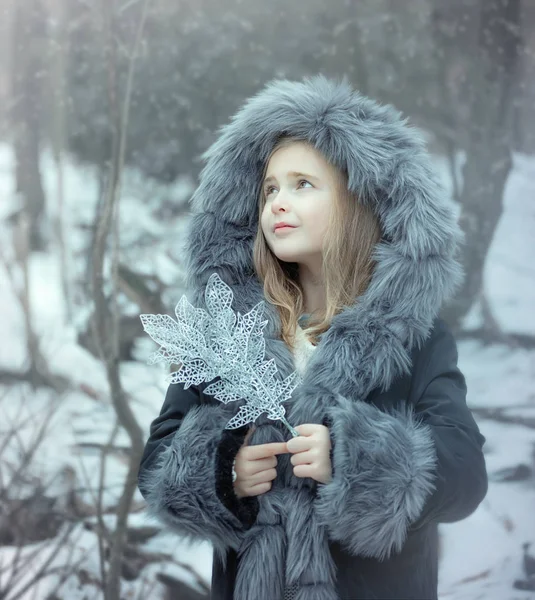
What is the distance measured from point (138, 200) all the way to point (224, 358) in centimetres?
108

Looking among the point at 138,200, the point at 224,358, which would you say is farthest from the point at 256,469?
the point at 138,200

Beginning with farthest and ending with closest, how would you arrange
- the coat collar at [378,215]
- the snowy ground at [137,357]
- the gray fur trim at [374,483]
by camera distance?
the snowy ground at [137,357], the coat collar at [378,215], the gray fur trim at [374,483]

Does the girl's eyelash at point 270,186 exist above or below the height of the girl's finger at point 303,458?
above

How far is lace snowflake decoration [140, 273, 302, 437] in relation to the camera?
3.05 ft

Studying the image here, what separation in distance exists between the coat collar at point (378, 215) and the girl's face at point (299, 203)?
30 mm

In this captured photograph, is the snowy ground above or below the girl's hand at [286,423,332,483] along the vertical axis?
above

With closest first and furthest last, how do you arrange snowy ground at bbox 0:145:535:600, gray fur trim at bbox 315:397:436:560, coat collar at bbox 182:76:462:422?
gray fur trim at bbox 315:397:436:560
coat collar at bbox 182:76:462:422
snowy ground at bbox 0:145:535:600

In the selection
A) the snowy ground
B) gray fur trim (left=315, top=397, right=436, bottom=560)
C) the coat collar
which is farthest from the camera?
the snowy ground

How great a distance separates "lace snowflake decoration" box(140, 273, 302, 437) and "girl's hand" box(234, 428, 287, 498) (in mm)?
38

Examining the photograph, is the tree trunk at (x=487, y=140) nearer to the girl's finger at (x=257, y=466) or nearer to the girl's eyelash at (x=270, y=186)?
the girl's eyelash at (x=270, y=186)

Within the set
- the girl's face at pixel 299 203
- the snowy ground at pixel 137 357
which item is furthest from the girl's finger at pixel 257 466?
the snowy ground at pixel 137 357

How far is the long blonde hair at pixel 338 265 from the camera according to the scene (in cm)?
106

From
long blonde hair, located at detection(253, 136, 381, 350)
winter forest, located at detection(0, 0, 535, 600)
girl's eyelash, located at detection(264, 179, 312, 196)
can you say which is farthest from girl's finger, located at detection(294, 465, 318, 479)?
winter forest, located at detection(0, 0, 535, 600)

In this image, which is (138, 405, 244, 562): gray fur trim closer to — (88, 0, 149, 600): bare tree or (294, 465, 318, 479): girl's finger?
(294, 465, 318, 479): girl's finger
